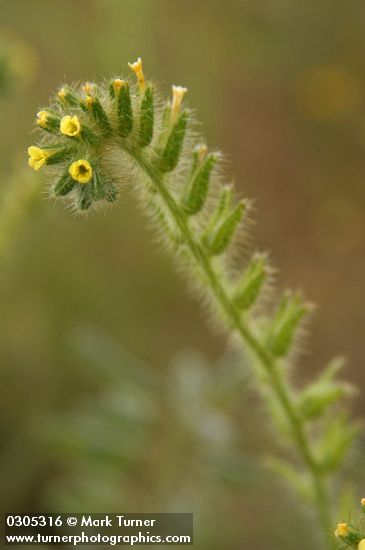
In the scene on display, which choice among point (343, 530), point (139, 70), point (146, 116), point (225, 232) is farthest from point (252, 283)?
point (343, 530)

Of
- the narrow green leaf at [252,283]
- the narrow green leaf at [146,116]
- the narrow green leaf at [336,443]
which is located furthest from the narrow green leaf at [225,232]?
the narrow green leaf at [336,443]

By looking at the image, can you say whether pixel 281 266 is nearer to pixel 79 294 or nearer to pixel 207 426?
pixel 79 294


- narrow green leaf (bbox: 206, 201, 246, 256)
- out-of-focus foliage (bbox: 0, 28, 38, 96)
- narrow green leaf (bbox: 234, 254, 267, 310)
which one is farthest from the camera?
out-of-focus foliage (bbox: 0, 28, 38, 96)

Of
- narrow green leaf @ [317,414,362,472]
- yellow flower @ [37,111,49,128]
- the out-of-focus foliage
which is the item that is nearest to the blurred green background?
the out-of-focus foliage

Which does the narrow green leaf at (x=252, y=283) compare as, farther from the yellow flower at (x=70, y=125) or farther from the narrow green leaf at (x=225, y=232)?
the yellow flower at (x=70, y=125)

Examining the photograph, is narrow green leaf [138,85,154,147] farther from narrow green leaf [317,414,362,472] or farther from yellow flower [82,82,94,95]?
narrow green leaf [317,414,362,472]

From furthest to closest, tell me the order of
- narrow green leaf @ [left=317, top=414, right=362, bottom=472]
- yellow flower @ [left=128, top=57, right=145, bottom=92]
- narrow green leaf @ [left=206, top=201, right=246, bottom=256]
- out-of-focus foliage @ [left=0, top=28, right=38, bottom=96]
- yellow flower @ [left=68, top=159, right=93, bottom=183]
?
out-of-focus foliage @ [left=0, top=28, right=38, bottom=96] → narrow green leaf @ [left=317, top=414, right=362, bottom=472] → narrow green leaf @ [left=206, top=201, right=246, bottom=256] → yellow flower @ [left=128, top=57, right=145, bottom=92] → yellow flower @ [left=68, top=159, right=93, bottom=183]

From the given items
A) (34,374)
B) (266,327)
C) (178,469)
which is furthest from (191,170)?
(34,374)
